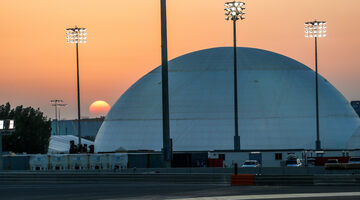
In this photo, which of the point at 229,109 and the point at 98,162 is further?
the point at 229,109

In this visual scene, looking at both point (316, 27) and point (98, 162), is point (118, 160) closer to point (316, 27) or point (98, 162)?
point (98, 162)

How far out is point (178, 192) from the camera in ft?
132

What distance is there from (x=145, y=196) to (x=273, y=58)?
79.7 m

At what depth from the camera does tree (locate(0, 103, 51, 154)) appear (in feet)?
371

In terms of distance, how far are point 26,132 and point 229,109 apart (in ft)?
99.2

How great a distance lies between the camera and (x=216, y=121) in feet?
344

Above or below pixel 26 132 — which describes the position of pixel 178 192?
below

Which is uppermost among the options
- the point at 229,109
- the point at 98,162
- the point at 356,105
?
the point at 356,105

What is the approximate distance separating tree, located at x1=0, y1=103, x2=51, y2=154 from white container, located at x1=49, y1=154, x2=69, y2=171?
39.1 m

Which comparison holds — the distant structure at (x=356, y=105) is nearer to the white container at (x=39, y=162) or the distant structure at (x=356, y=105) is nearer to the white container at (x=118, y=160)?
the white container at (x=118, y=160)

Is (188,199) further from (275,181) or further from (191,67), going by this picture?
(191,67)

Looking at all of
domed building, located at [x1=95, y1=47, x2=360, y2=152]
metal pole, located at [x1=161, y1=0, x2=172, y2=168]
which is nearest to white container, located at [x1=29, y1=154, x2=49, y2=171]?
metal pole, located at [x1=161, y1=0, x2=172, y2=168]

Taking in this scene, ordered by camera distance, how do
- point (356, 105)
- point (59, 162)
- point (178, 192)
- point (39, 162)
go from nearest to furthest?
point (178, 192) → point (59, 162) → point (39, 162) → point (356, 105)

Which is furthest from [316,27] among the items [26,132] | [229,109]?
[26,132]
